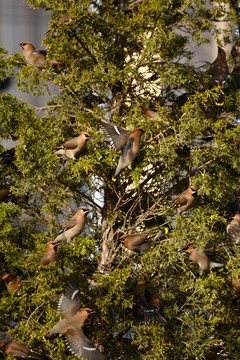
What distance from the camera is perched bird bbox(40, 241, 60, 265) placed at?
17.4 feet

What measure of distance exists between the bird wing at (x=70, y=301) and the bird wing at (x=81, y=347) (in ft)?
0.64

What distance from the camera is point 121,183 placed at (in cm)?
640

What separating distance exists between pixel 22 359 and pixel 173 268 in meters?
1.83

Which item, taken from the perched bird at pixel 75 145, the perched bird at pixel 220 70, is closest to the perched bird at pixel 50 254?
the perched bird at pixel 75 145

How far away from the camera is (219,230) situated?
6.74m

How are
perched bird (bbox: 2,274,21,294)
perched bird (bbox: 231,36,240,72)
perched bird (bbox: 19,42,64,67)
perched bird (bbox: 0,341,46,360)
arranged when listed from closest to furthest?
1. perched bird (bbox: 0,341,46,360)
2. perched bird (bbox: 2,274,21,294)
3. perched bird (bbox: 19,42,64,67)
4. perched bird (bbox: 231,36,240,72)

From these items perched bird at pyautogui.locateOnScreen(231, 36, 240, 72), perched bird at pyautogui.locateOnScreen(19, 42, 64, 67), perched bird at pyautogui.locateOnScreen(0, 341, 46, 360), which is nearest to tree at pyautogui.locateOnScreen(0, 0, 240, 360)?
perched bird at pyautogui.locateOnScreen(0, 341, 46, 360)

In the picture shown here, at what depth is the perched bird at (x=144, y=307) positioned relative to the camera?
5652 mm

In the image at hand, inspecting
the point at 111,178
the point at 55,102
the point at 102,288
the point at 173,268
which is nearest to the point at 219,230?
the point at 173,268

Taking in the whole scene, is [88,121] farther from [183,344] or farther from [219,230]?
[183,344]

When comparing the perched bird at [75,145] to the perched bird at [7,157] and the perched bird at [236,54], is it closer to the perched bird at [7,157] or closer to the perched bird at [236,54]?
the perched bird at [7,157]

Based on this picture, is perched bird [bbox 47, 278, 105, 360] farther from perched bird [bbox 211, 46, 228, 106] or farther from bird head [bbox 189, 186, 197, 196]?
perched bird [bbox 211, 46, 228, 106]

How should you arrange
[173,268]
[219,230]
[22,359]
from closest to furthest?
[22,359] → [173,268] → [219,230]

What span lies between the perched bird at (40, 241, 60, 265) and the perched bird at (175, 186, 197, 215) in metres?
1.33
